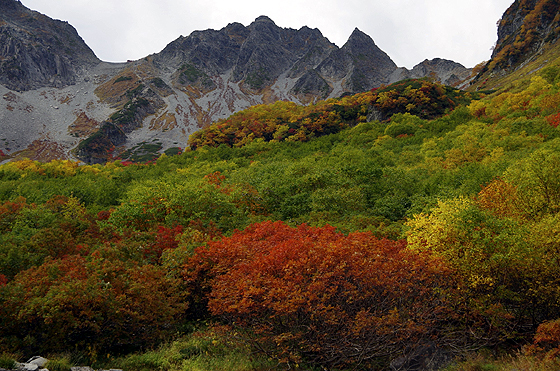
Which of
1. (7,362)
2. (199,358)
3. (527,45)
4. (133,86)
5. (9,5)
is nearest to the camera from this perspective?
(7,362)

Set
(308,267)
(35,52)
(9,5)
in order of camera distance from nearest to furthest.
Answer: (308,267), (35,52), (9,5)

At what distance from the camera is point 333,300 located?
1109 centimetres

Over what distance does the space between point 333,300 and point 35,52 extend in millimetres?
205553

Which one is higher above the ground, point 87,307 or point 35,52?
point 35,52

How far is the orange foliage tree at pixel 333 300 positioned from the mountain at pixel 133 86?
106 metres

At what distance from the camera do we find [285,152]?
46.9 meters

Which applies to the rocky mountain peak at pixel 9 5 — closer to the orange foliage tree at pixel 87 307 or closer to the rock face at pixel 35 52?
the rock face at pixel 35 52

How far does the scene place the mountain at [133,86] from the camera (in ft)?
387

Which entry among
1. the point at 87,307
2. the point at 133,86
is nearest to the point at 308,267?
the point at 87,307

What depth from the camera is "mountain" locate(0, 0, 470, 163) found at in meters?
118

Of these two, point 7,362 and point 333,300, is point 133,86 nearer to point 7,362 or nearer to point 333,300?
point 7,362

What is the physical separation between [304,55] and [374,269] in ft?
669

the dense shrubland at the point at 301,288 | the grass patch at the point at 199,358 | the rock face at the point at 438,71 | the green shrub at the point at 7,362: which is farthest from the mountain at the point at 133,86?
the green shrub at the point at 7,362

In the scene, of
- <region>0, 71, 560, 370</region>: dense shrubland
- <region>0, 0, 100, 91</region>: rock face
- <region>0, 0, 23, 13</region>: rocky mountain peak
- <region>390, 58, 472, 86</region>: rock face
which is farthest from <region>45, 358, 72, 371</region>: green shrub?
<region>0, 0, 23, 13</region>: rocky mountain peak
